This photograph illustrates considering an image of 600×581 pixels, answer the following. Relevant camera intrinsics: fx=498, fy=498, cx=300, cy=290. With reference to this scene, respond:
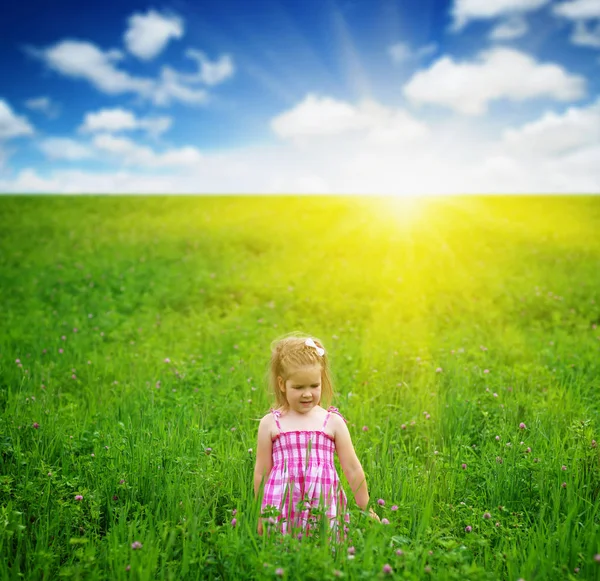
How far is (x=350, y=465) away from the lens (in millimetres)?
3143

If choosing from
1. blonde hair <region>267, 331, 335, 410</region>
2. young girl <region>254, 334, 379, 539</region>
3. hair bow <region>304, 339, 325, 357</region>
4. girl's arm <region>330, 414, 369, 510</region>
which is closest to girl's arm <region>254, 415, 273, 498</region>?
young girl <region>254, 334, 379, 539</region>

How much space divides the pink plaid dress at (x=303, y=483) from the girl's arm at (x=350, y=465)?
0.06m

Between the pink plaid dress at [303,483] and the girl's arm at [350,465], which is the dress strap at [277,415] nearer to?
the pink plaid dress at [303,483]

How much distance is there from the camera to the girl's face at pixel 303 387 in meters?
3.06

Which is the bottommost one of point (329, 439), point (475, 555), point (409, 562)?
point (475, 555)

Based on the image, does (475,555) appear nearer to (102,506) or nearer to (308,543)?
(308,543)

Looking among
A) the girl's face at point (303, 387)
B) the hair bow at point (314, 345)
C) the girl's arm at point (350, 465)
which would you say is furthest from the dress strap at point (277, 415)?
the hair bow at point (314, 345)

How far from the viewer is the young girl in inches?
116

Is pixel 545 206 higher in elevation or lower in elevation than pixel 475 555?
higher

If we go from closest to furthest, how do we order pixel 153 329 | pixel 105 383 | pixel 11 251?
pixel 105 383 → pixel 153 329 → pixel 11 251

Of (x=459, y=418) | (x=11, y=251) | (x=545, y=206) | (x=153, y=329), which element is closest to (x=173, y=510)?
(x=459, y=418)

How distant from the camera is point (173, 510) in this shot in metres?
3.19

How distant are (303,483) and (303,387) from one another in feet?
1.84

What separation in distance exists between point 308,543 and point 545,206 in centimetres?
2868
